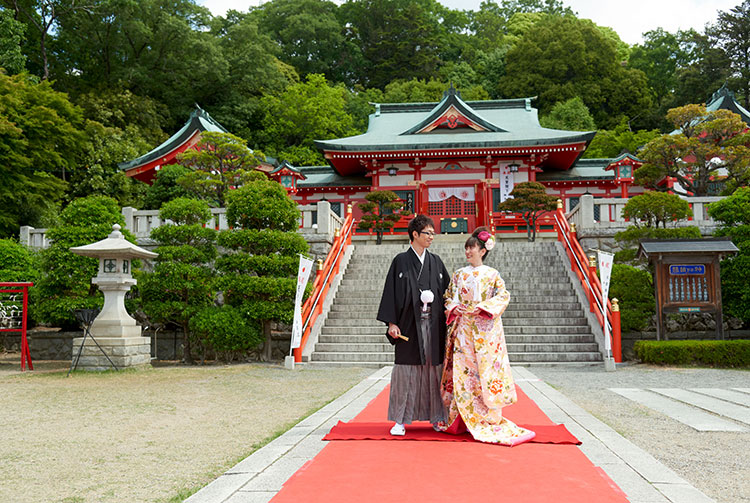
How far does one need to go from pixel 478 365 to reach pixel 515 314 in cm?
832

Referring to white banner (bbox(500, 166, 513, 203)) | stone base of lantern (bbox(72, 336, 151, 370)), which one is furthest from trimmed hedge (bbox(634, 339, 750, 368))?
white banner (bbox(500, 166, 513, 203))

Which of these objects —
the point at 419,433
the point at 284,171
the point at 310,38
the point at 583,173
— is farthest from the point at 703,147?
the point at 310,38

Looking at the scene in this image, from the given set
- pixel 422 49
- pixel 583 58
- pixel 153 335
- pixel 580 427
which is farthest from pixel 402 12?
pixel 580 427

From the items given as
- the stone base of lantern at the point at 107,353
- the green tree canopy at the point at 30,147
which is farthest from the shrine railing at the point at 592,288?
the green tree canopy at the point at 30,147

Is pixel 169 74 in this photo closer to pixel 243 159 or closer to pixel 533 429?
pixel 243 159

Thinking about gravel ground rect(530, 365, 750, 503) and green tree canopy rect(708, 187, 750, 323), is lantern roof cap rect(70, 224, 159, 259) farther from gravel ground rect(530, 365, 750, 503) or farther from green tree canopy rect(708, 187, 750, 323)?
green tree canopy rect(708, 187, 750, 323)

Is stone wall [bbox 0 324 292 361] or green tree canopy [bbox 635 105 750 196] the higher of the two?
green tree canopy [bbox 635 105 750 196]

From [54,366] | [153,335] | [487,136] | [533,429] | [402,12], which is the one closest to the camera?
[533,429]

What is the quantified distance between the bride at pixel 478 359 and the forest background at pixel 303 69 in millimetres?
19974

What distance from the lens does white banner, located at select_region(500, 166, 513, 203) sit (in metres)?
21.2

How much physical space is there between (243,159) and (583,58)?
28.6 m

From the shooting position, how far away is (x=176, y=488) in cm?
338

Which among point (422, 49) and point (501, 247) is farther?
point (422, 49)

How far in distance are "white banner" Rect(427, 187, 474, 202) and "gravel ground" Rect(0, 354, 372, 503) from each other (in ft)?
42.7
